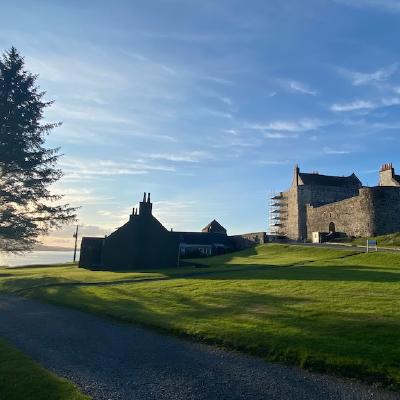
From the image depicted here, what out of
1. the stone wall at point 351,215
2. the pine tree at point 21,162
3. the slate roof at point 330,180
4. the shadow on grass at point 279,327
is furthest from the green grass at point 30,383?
the slate roof at point 330,180

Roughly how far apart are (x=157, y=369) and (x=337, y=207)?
55.9m

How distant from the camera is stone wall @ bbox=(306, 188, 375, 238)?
54875 millimetres

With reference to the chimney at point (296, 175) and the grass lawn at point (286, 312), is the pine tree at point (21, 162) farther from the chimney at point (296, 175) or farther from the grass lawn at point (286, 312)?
the chimney at point (296, 175)

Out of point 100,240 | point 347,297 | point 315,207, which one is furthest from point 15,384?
point 315,207

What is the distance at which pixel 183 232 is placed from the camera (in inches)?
2667

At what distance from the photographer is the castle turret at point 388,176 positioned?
6984 centimetres

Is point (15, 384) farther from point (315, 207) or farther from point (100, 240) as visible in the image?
point (315, 207)

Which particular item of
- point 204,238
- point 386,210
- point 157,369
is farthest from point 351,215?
point 157,369

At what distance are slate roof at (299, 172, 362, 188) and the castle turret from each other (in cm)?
1528

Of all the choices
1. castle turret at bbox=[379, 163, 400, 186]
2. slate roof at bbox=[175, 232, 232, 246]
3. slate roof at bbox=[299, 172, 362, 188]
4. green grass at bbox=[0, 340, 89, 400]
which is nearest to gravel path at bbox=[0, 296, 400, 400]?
green grass at bbox=[0, 340, 89, 400]

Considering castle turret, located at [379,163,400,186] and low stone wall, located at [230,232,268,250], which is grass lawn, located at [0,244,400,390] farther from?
castle turret, located at [379,163,400,186]

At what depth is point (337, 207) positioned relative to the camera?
61.8 m

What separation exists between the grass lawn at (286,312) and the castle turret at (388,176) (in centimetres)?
4451

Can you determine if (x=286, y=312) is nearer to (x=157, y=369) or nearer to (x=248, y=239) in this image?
(x=157, y=369)
